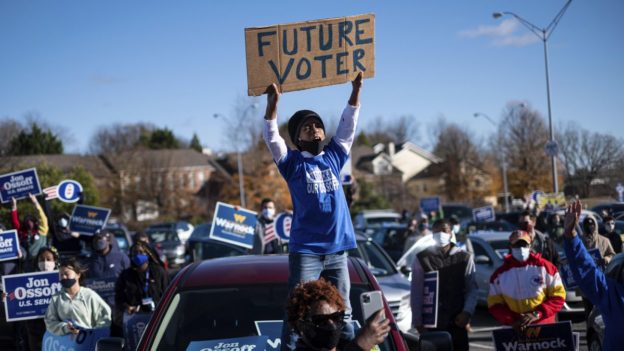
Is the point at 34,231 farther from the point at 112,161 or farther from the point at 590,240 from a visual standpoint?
the point at 112,161

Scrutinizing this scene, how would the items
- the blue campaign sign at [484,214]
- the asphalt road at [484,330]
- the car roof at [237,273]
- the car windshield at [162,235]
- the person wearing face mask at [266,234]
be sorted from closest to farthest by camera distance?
the car roof at [237,273] < the asphalt road at [484,330] < the person wearing face mask at [266,234] < the blue campaign sign at [484,214] < the car windshield at [162,235]

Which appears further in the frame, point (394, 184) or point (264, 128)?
point (394, 184)

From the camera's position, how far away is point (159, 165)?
214ft

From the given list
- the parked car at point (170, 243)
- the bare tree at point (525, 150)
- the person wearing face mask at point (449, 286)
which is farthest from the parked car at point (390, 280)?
the bare tree at point (525, 150)

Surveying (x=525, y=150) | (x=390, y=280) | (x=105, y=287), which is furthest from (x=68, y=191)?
(x=525, y=150)

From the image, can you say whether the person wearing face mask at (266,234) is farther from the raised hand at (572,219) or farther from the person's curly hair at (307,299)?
the person's curly hair at (307,299)

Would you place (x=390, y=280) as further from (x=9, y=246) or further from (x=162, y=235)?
(x=162, y=235)

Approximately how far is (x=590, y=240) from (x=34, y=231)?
887cm

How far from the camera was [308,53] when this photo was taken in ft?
15.3

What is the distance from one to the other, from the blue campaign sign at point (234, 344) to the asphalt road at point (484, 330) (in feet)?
22.9

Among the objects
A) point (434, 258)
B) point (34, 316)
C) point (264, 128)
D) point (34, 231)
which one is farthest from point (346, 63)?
point (34, 231)

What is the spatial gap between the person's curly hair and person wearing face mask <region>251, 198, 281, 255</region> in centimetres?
774

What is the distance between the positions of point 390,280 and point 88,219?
266 inches

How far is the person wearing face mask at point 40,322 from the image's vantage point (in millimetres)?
9359
